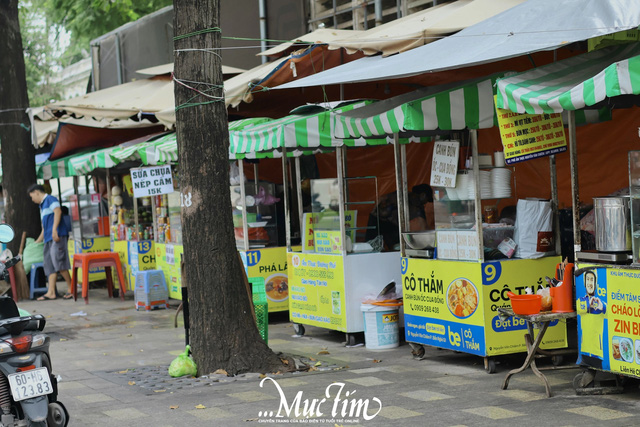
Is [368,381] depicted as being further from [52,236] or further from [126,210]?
[126,210]

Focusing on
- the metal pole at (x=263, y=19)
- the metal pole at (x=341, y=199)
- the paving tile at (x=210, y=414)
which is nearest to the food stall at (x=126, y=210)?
the metal pole at (x=263, y=19)

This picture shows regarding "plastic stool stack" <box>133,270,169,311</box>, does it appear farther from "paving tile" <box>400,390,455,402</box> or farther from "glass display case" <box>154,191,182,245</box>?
"paving tile" <box>400,390,455,402</box>

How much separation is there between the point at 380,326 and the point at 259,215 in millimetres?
3279

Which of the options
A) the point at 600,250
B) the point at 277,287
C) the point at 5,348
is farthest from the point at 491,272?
the point at 277,287

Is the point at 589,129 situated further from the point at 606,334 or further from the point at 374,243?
the point at 606,334

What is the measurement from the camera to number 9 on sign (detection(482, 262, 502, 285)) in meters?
7.76

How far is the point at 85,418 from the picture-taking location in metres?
A: 6.84

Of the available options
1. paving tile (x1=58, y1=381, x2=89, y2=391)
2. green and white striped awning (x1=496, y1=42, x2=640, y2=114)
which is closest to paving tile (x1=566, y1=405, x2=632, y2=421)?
green and white striped awning (x1=496, y1=42, x2=640, y2=114)

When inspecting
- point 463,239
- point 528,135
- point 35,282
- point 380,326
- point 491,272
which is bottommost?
point 380,326

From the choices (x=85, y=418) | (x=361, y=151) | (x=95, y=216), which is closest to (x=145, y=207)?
(x=95, y=216)

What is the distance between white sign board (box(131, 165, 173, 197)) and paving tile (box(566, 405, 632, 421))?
27.2 feet

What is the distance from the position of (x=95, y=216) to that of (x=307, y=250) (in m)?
7.85

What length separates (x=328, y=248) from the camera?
9883 millimetres

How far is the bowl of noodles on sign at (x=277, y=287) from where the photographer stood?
11.6m
